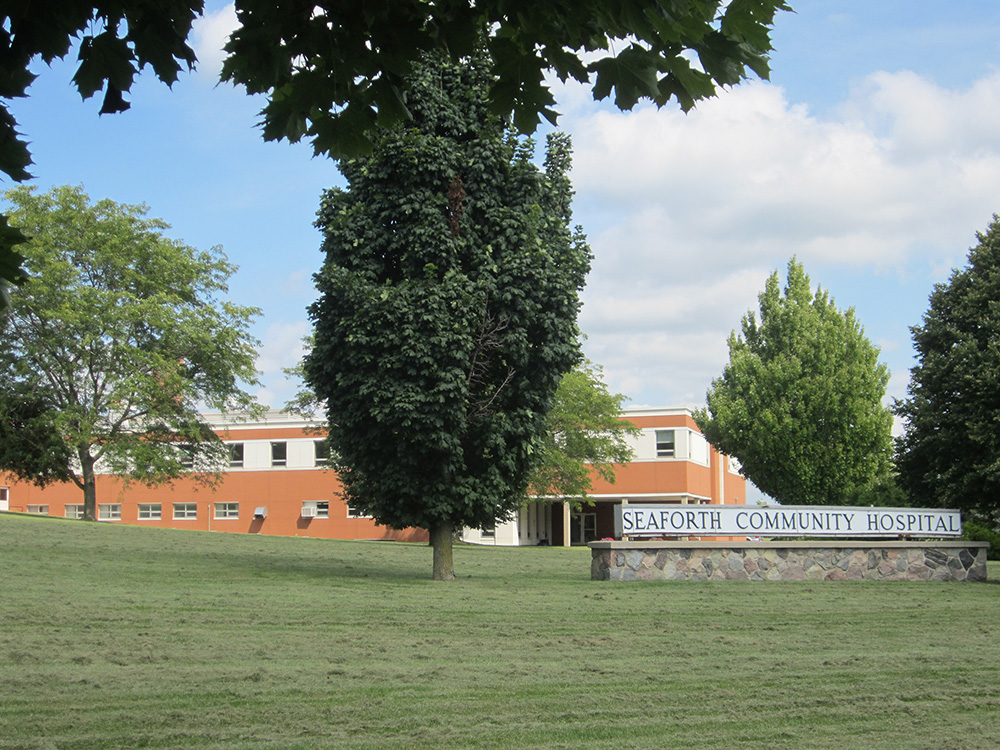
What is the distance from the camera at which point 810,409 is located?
38.6 m

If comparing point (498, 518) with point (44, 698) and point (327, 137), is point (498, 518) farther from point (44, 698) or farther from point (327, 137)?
point (327, 137)

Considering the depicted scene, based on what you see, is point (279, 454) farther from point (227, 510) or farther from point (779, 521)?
point (779, 521)

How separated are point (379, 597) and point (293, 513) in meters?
46.6

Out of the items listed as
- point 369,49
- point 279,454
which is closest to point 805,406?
point 279,454

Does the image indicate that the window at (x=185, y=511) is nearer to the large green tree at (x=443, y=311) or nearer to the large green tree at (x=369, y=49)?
the large green tree at (x=443, y=311)

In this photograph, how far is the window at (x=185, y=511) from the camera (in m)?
59.8

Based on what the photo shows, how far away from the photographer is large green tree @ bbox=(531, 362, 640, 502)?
137 ft

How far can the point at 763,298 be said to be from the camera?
42.2 m

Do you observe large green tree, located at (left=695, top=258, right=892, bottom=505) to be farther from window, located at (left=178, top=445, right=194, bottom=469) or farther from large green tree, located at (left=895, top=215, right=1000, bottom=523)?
window, located at (left=178, top=445, right=194, bottom=469)

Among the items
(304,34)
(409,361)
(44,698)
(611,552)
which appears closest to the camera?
(304,34)

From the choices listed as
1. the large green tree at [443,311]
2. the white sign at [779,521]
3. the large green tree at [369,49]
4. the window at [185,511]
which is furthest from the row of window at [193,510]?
the large green tree at [369,49]

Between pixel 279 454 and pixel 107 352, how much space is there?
76.4 ft

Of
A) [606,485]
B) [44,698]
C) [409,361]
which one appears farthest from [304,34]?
[606,485]

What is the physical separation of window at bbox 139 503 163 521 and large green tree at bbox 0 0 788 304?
5980cm
